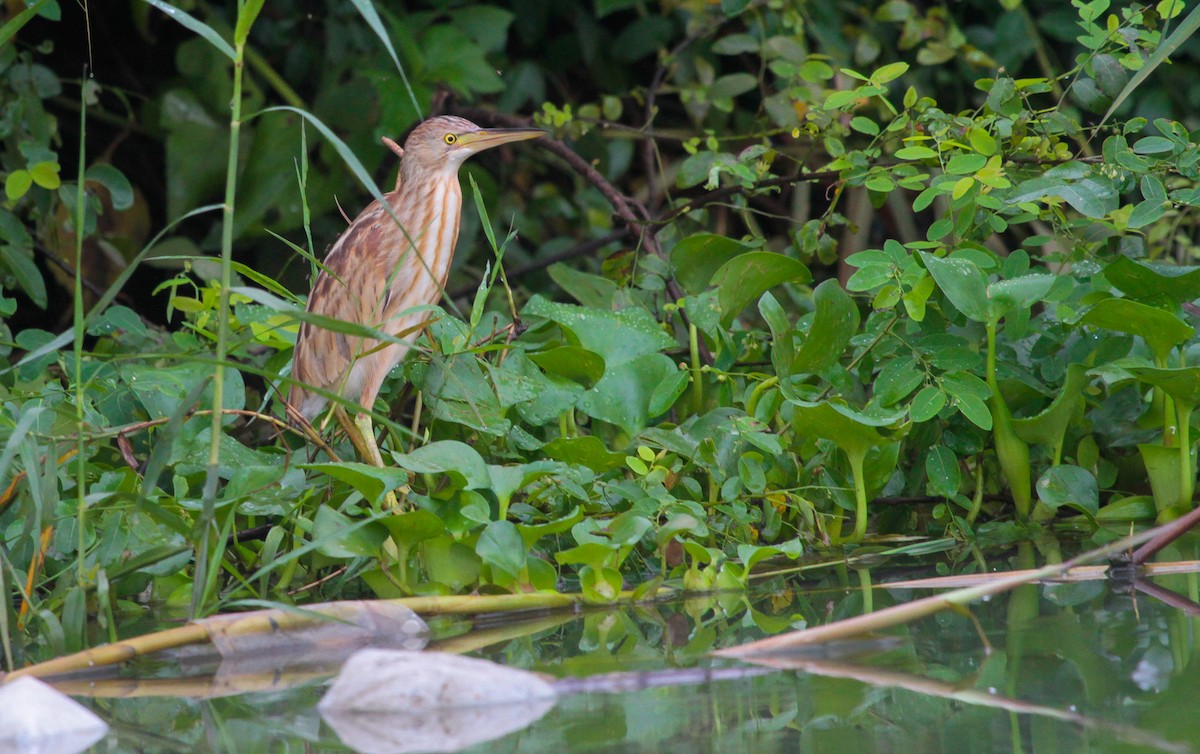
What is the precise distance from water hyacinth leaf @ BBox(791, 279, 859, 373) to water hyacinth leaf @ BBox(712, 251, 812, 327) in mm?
159

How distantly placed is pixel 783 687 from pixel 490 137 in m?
1.88

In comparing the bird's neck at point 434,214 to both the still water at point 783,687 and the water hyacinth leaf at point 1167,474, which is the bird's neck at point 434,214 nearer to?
the still water at point 783,687

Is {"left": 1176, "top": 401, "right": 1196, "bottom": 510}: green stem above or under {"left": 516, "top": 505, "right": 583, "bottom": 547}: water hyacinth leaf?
under

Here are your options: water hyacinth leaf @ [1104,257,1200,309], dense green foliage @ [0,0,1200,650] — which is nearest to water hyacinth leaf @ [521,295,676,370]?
dense green foliage @ [0,0,1200,650]

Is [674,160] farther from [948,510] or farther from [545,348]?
[948,510]

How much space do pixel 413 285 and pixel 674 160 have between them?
2102 millimetres

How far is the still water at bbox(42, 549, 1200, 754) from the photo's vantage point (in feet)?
3.91

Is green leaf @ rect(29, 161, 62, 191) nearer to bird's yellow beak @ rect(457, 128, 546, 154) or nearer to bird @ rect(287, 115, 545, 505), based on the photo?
bird @ rect(287, 115, 545, 505)

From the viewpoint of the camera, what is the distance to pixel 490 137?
2.97 meters

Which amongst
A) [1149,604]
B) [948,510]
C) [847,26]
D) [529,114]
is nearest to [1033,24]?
[847,26]

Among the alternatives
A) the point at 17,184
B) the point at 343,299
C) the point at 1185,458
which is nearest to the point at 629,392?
the point at 343,299

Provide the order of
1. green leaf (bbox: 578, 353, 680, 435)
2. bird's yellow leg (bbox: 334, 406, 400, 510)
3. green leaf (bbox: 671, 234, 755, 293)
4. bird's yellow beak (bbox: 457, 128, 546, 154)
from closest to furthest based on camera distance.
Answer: bird's yellow leg (bbox: 334, 406, 400, 510)
green leaf (bbox: 578, 353, 680, 435)
green leaf (bbox: 671, 234, 755, 293)
bird's yellow beak (bbox: 457, 128, 546, 154)

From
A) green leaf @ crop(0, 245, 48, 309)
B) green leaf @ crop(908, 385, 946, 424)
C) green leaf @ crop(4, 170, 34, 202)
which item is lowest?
green leaf @ crop(908, 385, 946, 424)

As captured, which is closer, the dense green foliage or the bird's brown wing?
the dense green foliage
